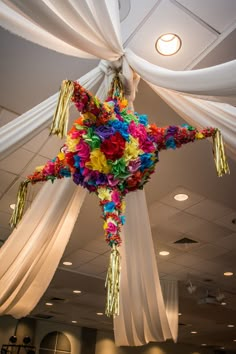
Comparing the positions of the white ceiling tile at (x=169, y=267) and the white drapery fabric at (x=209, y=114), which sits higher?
the white ceiling tile at (x=169, y=267)

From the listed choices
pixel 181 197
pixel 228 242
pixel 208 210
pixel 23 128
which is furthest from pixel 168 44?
pixel 228 242

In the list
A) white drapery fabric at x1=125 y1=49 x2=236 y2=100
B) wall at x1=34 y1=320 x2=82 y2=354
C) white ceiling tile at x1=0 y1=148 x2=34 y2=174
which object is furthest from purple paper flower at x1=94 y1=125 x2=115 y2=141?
wall at x1=34 y1=320 x2=82 y2=354

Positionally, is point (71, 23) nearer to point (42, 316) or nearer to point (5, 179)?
point (5, 179)

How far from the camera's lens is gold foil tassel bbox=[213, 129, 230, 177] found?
5.43 ft

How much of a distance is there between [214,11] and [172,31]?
27 centimetres

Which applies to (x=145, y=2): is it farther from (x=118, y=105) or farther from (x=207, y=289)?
(x=207, y=289)

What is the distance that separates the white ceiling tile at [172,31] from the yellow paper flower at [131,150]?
880 mm

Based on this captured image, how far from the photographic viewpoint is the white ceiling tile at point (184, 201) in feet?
12.9

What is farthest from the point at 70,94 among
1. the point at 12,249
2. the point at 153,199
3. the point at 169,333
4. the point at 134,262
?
the point at 153,199

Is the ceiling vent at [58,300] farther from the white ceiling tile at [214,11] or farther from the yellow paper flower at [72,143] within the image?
the white ceiling tile at [214,11]

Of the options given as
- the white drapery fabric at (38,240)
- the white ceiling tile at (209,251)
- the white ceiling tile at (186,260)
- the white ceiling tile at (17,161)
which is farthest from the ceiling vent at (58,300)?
the white drapery fabric at (38,240)

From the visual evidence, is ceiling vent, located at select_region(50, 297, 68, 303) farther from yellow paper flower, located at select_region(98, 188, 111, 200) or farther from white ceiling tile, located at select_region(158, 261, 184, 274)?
yellow paper flower, located at select_region(98, 188, 111, 200)

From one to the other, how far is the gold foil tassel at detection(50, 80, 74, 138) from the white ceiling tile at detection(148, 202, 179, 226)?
113 inches

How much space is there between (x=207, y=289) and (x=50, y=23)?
701cm
